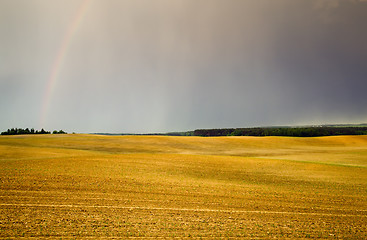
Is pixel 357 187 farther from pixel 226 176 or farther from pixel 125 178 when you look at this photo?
pixel 125 178

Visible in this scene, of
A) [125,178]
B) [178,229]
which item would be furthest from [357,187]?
[125,178]

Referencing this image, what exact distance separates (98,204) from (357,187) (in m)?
15.8

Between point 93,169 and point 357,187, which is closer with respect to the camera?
point 357,187

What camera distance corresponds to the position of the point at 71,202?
1049 centimetres

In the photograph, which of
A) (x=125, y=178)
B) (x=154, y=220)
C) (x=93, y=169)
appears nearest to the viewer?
(x=154, y=220)

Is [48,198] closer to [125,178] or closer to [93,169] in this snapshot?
[125,178]

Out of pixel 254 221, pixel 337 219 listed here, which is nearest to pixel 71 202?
pixel 254 221

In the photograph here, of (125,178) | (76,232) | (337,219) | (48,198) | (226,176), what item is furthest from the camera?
(226,176)

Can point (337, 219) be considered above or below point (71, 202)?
below

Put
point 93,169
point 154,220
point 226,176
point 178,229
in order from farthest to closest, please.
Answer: point 226,176 < point 93,169 < point 154,220 < point 178,229

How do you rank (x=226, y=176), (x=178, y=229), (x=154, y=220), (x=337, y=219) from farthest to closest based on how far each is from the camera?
(x=226, y=176), (x=337, y=219), (x=154, y=220), (x=178, y=229)

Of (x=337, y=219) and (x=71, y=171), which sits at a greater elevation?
(x=71, y=171)

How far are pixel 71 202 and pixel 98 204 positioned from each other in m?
1.20

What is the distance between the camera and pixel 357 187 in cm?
1551
